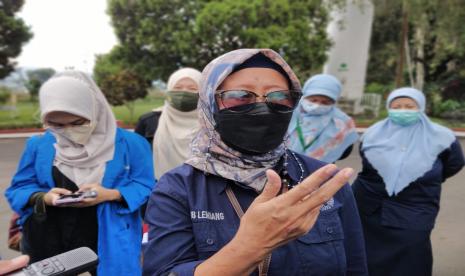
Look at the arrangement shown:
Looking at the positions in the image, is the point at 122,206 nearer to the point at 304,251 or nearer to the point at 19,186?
the point at 19,186

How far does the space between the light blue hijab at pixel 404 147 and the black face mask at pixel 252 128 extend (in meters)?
1.98

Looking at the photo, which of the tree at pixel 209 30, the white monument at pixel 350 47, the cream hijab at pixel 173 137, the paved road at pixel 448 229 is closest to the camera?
the cream hijab at pixel 173 137

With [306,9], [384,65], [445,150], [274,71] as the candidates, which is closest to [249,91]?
[274,71]

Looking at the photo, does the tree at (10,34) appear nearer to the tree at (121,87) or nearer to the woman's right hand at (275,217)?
the tree at (121,87)

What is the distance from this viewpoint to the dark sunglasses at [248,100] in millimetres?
1354

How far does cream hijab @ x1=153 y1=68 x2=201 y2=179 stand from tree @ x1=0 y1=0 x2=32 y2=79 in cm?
1259

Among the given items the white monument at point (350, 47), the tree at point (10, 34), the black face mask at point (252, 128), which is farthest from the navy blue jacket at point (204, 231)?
the white monument at point (350, 47)

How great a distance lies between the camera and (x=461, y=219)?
5.44 meters

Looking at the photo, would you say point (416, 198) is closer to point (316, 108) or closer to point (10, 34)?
point (316, 108)

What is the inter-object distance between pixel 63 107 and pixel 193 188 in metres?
1.22

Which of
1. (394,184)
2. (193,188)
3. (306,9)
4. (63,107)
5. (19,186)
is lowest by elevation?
(394,184)

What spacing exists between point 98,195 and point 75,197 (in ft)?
0.37

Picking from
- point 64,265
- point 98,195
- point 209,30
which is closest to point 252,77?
point 64,265

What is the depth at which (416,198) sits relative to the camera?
10.1 ft
